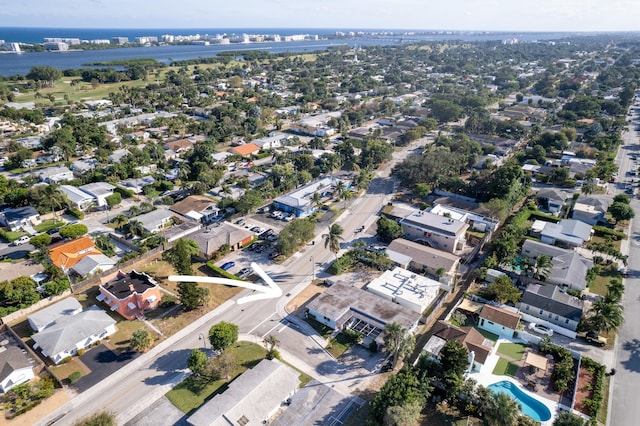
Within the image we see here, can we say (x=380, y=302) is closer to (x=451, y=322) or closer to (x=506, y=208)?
(x=451, y=322)

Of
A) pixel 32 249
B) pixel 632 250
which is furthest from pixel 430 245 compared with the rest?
pixel 32 249

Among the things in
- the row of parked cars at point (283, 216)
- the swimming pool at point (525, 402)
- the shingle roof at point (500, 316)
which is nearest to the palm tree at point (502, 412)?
the swimming pool at point (525, 402)

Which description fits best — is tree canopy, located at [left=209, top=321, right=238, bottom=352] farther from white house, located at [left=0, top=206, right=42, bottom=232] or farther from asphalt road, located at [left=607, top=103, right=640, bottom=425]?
white house, located at [left=0, top=206, right=42, bottom=232]

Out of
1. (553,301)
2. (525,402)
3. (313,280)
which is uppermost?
(553,301)

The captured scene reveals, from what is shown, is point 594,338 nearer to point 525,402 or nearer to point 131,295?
point 525,402

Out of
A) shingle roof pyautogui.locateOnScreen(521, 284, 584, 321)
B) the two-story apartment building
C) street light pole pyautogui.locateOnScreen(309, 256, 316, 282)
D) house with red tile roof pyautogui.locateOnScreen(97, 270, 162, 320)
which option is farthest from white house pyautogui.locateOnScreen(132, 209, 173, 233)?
shingle roof pyautogui.locateOnScreen(521, 284, 584, 321)

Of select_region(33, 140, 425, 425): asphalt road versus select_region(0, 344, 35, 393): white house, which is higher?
select_region(0, 344, 35, 393): white house

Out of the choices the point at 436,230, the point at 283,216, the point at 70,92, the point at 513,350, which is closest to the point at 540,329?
the point at 513,350
